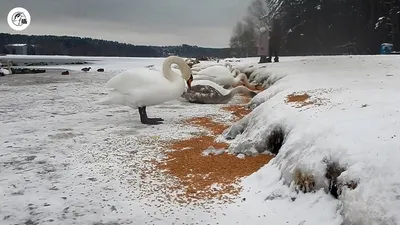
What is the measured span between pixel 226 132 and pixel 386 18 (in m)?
36.3

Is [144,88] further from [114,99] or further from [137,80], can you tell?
[114,99]

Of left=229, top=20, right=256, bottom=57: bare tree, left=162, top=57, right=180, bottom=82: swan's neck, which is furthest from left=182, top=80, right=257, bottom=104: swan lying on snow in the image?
left=229, top=20, right=256, bottom=57: bare tree

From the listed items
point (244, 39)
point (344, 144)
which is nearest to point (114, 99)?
point (344, 144)

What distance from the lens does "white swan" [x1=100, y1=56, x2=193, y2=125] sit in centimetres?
968

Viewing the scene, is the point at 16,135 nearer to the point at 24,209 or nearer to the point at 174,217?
the point at 24,209

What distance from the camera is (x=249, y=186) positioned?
5266 mm

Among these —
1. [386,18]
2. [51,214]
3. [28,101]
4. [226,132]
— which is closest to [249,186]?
[51,214]

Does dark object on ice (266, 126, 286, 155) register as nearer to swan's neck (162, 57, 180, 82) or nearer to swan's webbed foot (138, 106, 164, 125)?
swan's webbed foot (138, 106, 164, 125)

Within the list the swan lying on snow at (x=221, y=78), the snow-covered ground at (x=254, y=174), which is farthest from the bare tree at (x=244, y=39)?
the snow-covered ground at (x=254, y=174)

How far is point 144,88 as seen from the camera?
9.68 m

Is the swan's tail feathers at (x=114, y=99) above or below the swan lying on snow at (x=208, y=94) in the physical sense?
above

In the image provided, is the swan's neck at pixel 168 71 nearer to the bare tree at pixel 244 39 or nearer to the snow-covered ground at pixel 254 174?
the snow-covered ground at pixel 254 174

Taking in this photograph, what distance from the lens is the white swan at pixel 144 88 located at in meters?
9.68

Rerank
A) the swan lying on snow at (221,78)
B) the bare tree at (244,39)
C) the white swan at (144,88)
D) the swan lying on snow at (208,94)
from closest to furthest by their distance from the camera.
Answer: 1. the white swan at (144,88)
2. the swan lying on snow at (208,94)
3. the swan lying on snow at (221,78)
4. the bare tree at (244,39)
